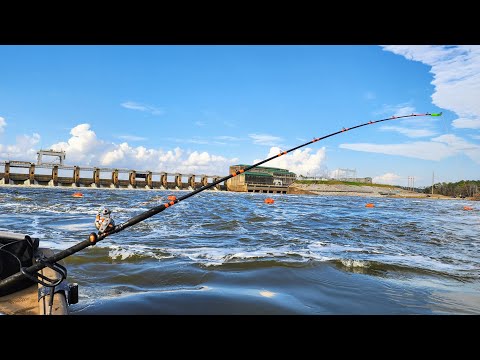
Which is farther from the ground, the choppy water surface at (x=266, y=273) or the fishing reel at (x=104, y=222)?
the fishing reel at (x=104, y=222)

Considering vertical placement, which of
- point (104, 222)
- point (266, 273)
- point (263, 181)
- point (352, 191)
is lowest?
point (266, 273)

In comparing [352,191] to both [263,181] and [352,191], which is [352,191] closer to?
[352,191]

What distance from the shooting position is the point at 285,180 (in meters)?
114

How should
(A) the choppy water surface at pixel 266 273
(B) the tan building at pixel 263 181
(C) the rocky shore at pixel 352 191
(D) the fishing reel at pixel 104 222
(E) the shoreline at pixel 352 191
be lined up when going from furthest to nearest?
(C) the rocky shore at pixel 352 191 → (E) the shoreline at pixel 352 191 → (B) the tan building at pixel 263 181 → (A) the choppy water surface at pixel 266 273 → (D) the fishing reel at pixel 104 222

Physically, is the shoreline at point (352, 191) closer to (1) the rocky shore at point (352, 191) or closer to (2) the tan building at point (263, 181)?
(1) the rocky shore at point (352, 191)

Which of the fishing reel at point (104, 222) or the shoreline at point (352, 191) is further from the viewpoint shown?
the shoreline at point (352, 191)

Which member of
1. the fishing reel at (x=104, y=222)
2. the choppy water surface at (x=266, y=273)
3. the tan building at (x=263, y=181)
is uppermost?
the tan building at (x=263, y=181)

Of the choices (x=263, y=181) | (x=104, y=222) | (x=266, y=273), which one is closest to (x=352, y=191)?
(x=263, y=181)

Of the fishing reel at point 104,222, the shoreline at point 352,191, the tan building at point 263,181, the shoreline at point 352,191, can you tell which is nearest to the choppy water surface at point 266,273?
the fishing reel at point 104,222

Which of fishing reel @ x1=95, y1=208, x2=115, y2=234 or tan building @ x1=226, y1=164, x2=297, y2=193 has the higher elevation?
tan building @ x1=226, y1=164, x2=297, y2=193

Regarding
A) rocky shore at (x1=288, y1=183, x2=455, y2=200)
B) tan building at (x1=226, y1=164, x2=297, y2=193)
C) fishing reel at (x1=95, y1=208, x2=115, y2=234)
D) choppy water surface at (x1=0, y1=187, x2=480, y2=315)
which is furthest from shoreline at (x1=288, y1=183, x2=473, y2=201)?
fishing reel at (x1=95, y1=208, x2=115, y2=234)

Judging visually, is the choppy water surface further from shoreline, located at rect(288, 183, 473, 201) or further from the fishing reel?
shoreline, located at rect(288, 183, 473, 201)
